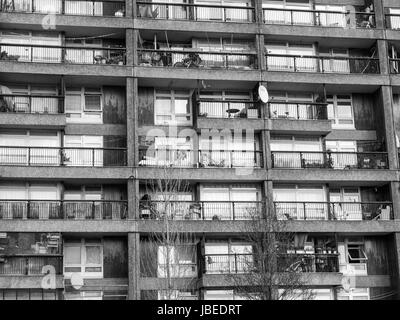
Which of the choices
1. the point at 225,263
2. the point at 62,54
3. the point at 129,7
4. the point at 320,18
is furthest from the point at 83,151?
the point at 320,18

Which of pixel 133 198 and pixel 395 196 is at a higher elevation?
pixel 133 198

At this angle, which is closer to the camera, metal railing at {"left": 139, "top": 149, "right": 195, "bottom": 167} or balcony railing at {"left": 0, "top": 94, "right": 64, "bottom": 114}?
balcony railing at {"left": 0, "top": 94, "right": 64, "bottom": 114}

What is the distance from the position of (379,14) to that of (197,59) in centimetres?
1118

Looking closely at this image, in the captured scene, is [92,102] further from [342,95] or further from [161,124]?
[342,95]

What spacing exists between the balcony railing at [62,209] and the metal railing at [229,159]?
5050 millimetres

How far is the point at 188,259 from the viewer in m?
40.8

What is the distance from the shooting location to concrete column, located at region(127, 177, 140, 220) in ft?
130

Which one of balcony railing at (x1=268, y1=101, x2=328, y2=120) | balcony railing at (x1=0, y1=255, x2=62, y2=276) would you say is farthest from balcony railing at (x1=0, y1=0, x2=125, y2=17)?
balcony railing at (x1=0, y1=255, x2=62, y2=276)

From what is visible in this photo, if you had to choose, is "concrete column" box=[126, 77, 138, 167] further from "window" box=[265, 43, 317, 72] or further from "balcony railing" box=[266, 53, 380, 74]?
"window" box=[265, 43, 317, 72]

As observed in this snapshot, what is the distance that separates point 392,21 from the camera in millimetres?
46656

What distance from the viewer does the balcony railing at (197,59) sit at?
4291 centimetres

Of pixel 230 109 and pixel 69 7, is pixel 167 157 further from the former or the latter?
pixel 69 7

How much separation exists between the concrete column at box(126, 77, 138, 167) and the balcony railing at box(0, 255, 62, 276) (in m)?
6.37

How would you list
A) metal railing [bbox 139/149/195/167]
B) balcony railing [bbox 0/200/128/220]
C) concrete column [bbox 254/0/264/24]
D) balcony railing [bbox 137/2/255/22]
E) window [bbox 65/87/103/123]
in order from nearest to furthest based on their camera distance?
balcony railing [bbox 0/200/128/220]
metal railing [bbox 139/149/195/167]
window [bbox 65/87/103/123]
balcony railing [bbox 137/2/255/22]
concrete column [bbox 254/0/264/24]
